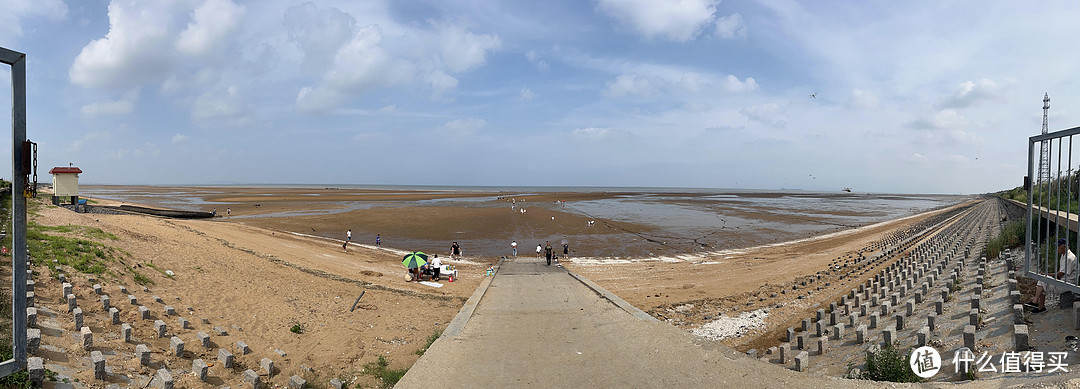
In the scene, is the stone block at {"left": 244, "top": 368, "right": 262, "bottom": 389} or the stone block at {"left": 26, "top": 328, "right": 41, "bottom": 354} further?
the stone block at {"left": 244, "top": 368, "right": 262, "bottom": 389}

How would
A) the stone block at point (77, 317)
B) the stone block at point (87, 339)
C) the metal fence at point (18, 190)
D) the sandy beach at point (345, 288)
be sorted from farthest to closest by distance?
the sandy beach at point (345, 288) < the stone block at point (77, 317) < the stone block at point (87, 339) < the metal fence at point (18, 190)

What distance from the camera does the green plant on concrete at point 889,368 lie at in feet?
16.5

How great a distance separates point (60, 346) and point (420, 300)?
24.5ft

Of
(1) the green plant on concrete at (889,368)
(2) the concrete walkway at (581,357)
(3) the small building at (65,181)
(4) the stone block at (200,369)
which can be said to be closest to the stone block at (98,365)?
(4) the stone block at (200,369)

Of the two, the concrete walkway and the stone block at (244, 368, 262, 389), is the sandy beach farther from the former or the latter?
the concrete walkway

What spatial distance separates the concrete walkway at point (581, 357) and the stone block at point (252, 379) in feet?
6.09

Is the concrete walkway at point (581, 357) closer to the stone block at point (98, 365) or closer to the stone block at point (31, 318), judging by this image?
the stone block at point (98, 365)

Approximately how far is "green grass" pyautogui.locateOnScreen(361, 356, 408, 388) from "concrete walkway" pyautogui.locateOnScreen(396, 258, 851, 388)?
0.44m

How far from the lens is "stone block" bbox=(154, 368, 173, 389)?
496cm

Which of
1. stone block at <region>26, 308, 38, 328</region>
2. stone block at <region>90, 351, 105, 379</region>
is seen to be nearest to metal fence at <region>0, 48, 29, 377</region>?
stone block at <region>90, 351, 105, 379</region>

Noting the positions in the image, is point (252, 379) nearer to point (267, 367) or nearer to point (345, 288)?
point (267, 367)

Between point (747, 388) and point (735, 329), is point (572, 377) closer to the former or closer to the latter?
point (747, 388)

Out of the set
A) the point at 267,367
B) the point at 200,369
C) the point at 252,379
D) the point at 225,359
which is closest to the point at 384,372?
the point at 267,367

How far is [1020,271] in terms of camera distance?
8.19 metres
